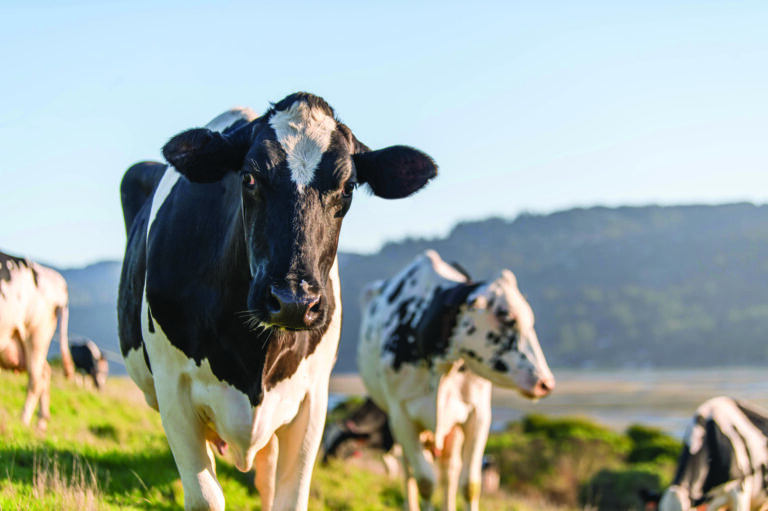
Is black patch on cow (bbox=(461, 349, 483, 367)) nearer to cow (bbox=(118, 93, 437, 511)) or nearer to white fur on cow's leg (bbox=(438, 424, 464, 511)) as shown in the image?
white fur on cow's leg (bbox=(438, 424, 464, 511))

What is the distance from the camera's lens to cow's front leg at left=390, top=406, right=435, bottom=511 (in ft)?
27.5

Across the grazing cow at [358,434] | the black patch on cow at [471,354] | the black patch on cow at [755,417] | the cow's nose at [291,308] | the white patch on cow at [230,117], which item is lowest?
the grazing cow at [358,434]

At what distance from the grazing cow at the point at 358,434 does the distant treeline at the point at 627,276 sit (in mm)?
93457

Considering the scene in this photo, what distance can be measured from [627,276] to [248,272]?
156 meters

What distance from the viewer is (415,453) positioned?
28.2ft

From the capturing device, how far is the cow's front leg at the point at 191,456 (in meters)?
3.82

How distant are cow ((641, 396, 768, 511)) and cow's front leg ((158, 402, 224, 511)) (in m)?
6.36

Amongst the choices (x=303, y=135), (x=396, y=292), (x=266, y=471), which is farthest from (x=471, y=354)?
(x=303, y=135)

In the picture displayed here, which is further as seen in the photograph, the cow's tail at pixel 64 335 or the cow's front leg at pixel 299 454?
the cow's tail at pixel 64 335

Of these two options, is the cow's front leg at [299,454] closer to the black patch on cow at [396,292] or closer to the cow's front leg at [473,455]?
the cow's front leg at [473,455]

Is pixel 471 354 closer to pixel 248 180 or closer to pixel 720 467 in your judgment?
pixel 720 467

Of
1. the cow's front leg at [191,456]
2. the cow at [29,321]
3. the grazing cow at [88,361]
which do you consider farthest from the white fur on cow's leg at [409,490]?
the grazing cow at [88,361]

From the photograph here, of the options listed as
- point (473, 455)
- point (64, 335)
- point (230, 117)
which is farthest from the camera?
point (64, 335)

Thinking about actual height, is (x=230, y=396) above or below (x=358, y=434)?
above
